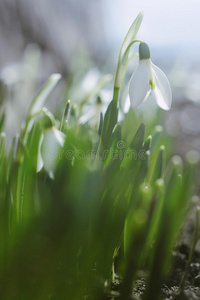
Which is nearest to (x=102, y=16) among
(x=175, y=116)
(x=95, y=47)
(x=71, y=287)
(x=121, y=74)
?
(x=95, y=47)

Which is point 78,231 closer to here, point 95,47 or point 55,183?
point 55,183

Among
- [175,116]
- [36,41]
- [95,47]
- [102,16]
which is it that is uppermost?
[102,16]

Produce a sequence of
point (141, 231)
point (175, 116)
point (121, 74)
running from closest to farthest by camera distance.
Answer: point (141, 231) → point (121, 74) → point (175, 116)

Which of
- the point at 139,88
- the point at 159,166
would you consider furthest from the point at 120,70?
the point at 159,166

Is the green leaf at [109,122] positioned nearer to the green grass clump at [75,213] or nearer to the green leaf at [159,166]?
the green grass clump at [75,213]

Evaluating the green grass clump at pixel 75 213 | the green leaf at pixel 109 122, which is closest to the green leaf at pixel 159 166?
the green grass clump at pixel 75 213

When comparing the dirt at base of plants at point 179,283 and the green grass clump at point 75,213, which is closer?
the green grass clump at point 75,213

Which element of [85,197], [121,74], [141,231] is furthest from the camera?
[121,74]
